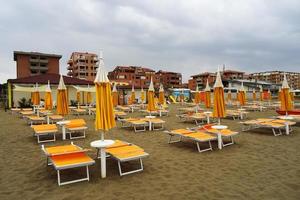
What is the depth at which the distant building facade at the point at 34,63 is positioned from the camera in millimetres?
51594

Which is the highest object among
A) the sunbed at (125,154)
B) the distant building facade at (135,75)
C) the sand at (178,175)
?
the distant building facade at (135,75)

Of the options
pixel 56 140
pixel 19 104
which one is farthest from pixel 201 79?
pixel 56 140

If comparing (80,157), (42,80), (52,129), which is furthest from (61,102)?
(42,80)

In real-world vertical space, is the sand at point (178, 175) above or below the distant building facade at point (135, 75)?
below

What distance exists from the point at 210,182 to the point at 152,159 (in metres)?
2.05

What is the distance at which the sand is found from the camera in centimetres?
430

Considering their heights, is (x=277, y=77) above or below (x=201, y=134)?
above

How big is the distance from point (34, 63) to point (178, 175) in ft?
184

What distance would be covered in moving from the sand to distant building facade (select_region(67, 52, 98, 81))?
191ft

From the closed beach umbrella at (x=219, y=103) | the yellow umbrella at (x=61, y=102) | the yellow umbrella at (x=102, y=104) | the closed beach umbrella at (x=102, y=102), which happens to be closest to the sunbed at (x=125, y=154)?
the yellow umbrella at (x=102, y=104)

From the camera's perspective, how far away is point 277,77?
10475 centimetres

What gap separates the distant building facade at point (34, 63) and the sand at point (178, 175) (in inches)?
1956

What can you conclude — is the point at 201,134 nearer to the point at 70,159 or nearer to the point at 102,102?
the point at 102,102

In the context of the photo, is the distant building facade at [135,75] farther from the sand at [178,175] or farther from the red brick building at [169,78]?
the sand at [178,175]
